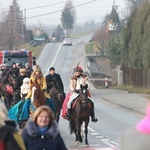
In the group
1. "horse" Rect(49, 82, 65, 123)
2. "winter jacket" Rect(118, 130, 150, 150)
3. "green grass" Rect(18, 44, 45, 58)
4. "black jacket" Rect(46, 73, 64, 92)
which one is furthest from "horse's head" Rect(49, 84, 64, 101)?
"green grass" Rect(18, 44, 45, 58)

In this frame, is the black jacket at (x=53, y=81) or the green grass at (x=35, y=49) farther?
the green grass at (x=35, y=49)

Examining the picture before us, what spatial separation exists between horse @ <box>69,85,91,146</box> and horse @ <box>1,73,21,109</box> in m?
4.32

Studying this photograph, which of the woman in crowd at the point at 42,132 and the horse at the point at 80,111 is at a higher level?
the woman in crowd at the point at 42,132

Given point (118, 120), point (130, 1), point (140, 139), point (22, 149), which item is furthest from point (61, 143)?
point (130, 1)

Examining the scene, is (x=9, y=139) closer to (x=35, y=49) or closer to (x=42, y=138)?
(x=42, y=138)

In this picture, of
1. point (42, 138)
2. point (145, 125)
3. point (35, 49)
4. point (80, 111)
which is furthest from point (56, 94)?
point (35, 49)

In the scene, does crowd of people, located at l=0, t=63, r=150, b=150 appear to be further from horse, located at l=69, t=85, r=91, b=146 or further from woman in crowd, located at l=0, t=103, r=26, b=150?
horse, located at l=69, t=85, r=91, b=146

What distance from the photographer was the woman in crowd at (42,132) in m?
7.17

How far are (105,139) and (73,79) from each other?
2.13m

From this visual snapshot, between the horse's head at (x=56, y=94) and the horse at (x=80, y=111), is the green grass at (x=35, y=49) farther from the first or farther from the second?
the horse at (x=80, y=111)

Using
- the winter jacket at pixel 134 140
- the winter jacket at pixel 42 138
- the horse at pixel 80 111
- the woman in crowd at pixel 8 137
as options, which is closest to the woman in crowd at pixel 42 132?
the winter jacket at pixel 42 138

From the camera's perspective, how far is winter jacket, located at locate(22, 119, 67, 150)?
7.25 m

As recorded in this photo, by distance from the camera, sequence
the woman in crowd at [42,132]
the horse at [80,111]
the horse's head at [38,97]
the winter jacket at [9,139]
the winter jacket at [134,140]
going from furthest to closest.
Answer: the horse at [80,111] → the horse's head at [38,97] → the woman in crowd at [42,132] → the winter jacket at [9,139] → the winter jacket at [134,140]

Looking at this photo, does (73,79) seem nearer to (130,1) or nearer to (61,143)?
(61,143)
